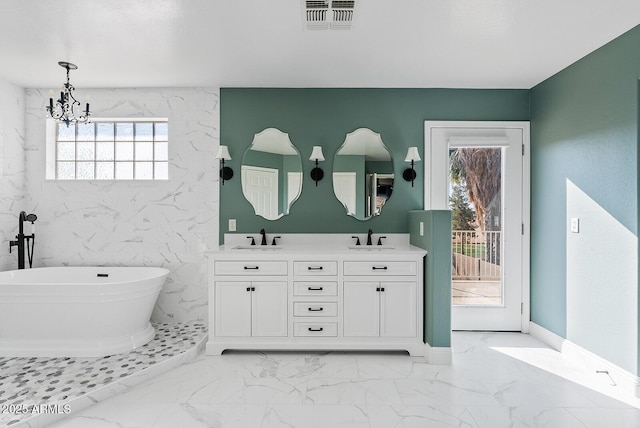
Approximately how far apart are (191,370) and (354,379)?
4.07ft

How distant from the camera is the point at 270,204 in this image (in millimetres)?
3641

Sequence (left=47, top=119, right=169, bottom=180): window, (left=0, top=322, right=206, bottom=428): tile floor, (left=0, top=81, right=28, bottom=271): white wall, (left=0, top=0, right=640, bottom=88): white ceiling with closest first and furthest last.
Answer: (left=0, top=322, right=206, bottom=428): tile floor → (left=0, top=0, right=640, bottom=88): white ceiling → (left=0, top=81, right=28, bottom=271): white wall → (left=47, top=119, right=169, bottom=180): window

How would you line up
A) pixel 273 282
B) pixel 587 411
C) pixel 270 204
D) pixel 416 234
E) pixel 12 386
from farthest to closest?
pixel 270 204 → pixel 416 234 → pixel 273 282 → pixel 12 386 → pixel 587 411

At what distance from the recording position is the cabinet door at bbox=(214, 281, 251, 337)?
3066mm

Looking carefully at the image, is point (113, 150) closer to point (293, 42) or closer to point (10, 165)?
point (10, 165)

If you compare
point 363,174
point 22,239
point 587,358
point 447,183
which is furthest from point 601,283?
point 22,239

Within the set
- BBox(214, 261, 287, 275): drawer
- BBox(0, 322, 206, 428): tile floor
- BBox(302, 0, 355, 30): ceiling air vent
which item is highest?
BBox(302, 0, 355, 30): ceiling air vent

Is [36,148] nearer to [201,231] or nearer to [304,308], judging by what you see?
[201,231]

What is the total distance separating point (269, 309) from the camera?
10.1 ft

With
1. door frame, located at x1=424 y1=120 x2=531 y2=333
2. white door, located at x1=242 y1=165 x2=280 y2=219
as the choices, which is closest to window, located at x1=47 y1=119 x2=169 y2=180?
white door, located at x1=242 y1=165 x2=280 y2=219

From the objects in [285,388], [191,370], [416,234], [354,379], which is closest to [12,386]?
[191,370]

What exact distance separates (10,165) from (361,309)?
142 inches

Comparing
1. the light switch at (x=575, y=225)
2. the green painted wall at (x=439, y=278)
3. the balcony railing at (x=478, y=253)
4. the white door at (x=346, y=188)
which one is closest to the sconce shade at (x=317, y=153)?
the white door at (x=346, y=188)

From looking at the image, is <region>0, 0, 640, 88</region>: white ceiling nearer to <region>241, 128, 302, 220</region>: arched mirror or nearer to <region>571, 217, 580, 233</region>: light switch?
<region>241, 128, 302, 220</region>: arched mirror
